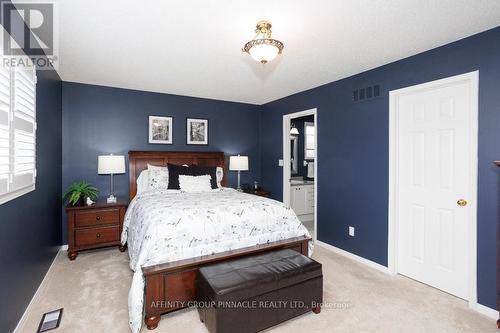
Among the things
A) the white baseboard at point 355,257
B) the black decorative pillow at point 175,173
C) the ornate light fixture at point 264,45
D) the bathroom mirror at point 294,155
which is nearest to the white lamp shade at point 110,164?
the black decorative pillow at point 175,173

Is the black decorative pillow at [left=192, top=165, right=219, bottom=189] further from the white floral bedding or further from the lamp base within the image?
the lamp base

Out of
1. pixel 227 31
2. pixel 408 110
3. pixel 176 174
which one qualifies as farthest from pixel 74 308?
pixel 408 110

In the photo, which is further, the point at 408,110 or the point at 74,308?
the point at 408,110

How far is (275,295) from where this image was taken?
2.03 metres

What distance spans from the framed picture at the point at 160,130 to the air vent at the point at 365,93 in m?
3.05

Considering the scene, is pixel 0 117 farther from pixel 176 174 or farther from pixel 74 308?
pixel 176 174

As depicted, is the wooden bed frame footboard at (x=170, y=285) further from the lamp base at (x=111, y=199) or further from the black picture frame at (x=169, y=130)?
the black picture frame at (x=169, y=130)

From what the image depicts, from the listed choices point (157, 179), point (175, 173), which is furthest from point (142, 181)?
point (175, 173)

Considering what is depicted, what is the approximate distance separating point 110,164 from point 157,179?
689 mm

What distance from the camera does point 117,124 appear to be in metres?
4.20

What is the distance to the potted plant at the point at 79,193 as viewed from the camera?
3.51 meters

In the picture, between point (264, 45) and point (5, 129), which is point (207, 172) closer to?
point (264, 45)

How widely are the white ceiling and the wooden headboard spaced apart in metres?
1.27

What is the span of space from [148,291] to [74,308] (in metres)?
0.87
